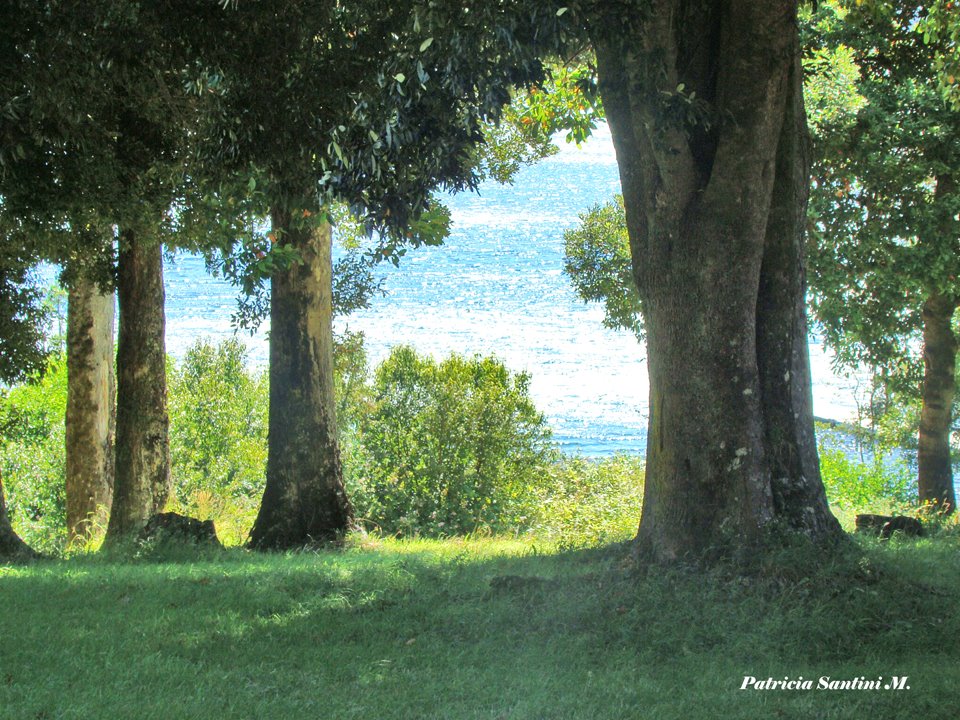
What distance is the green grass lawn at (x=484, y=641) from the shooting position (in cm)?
550

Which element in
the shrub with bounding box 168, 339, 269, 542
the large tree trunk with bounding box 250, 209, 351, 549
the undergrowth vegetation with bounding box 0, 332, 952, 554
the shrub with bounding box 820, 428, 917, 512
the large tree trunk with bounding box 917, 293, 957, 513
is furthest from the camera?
the shrub with bounding box 168, 339, 269, 542

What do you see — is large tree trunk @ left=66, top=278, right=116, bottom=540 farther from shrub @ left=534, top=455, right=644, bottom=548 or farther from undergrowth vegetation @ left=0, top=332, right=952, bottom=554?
shrub @ left=534, top=455, right=644, bottom=548

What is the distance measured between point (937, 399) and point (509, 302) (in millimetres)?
40213

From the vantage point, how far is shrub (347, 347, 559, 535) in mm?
18938

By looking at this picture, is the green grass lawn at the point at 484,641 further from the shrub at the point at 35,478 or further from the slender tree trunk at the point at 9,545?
the shrub at the point at 35,478

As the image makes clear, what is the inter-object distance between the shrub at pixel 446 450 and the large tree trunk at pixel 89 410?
4.43 meters

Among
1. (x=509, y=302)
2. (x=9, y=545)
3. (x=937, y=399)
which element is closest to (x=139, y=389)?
(x=9, y=545)

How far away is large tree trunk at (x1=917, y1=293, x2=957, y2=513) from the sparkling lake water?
2776 centimetres

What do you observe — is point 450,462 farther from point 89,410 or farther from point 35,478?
point 35,478

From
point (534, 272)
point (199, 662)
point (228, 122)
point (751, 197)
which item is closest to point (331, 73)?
point (228, 122)

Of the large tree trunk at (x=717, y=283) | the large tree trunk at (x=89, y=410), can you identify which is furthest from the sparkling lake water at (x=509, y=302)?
the large tree trunk at (x=717, y=283)

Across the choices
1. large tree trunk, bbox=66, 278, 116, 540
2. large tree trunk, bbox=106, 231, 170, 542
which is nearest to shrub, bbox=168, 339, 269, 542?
large tree trunk, bbox=66, 278, 116, 540

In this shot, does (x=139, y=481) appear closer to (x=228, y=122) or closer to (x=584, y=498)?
(x=228, y=122)

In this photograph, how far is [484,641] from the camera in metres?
6.65
